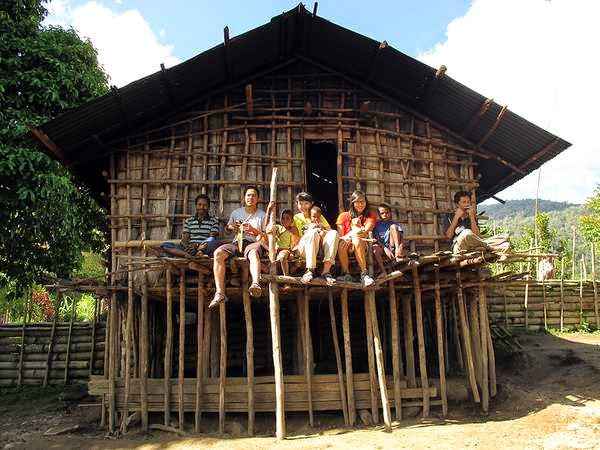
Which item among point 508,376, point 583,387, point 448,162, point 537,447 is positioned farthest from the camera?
point 508,376

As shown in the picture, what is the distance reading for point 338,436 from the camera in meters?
6.75

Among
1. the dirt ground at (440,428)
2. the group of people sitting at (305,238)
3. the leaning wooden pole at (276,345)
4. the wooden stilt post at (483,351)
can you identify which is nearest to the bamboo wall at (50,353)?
the dirt ground at (440,428)

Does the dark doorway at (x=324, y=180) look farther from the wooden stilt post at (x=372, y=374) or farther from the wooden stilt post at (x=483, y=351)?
the wooden stilt post at (x=372, y=374)

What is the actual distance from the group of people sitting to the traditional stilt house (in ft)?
1.16

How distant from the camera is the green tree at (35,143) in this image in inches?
376

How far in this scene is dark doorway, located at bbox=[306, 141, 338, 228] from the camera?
12078 millimetres

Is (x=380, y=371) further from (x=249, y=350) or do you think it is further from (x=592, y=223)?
(x=592, y=223)

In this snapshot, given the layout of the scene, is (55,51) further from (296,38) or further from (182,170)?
(296,38)

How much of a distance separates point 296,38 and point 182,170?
2958mm

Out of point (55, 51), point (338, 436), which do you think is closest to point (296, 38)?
point (55, 51)

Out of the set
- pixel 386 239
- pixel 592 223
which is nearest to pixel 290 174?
pixel 386 239

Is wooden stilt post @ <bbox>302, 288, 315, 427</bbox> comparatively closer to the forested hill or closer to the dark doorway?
the dark doorway

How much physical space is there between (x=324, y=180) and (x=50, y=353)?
24.6 ft

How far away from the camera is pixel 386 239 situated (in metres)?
7.46
